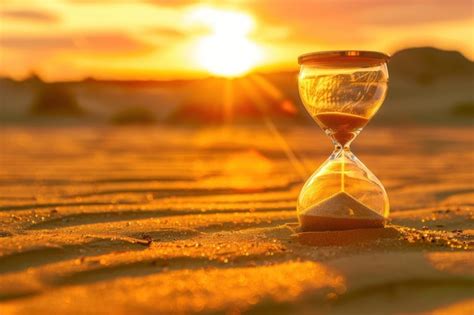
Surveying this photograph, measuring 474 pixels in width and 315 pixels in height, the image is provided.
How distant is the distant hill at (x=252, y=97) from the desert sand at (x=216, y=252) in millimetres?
14968

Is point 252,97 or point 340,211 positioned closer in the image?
point 340,211

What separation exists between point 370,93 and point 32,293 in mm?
1526

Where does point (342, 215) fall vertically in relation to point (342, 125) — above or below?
below

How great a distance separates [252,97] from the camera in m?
24.0

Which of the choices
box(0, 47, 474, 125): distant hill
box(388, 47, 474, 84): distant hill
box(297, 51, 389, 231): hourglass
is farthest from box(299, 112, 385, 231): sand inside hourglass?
box(388, 47, 474, 84): distant hill

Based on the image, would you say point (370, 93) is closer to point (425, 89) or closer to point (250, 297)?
point (250, 297)

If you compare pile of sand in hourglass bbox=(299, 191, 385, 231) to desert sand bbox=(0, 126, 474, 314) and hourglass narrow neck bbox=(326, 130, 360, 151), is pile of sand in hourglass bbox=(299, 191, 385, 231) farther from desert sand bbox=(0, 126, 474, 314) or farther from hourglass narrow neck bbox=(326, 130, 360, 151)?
hourglass narrow neck bbox=(326, 130, 360, 151)

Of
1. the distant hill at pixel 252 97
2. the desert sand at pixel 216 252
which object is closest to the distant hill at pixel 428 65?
the distant hill at pixel 252 97

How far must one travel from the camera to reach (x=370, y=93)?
9.86ft

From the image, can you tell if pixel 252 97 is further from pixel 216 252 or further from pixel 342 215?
pixel 216 252

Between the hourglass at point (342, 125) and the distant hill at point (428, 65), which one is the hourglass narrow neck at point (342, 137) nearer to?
the hourglass at point (342, 125)

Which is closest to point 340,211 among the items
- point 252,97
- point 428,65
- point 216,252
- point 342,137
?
point 342,137

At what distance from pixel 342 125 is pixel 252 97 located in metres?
21.1

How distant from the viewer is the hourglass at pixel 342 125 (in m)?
2.99
